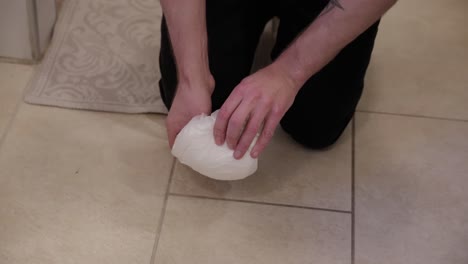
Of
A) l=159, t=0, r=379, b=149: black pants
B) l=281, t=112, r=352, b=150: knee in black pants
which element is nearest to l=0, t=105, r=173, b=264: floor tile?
l=159, t=0, r=379, b=149: black pants

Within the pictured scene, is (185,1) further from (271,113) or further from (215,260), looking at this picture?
(215,260)

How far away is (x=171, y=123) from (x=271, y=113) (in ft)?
0.52

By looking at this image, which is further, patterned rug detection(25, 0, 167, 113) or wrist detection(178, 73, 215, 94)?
patterned rug detection(25, 0, 167, 113)

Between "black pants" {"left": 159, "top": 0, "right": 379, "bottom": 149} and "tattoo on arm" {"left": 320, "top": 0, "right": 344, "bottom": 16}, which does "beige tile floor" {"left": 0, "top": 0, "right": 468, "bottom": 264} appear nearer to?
"black pants" {"left": 159, "top": 0, "right": 379, "bottom": 149}

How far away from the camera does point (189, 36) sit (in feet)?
2.79

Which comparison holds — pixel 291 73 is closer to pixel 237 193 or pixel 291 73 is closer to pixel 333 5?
pixel 333 5

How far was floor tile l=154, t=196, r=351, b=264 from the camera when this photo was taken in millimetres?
934

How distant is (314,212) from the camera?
992 mm

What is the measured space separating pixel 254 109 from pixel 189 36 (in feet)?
0.47

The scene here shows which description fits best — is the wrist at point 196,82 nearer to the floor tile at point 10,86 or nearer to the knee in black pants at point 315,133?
the knee in black pants at point 315,133

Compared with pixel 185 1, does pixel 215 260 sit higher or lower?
lower

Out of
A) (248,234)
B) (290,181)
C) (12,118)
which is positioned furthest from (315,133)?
(12,118)

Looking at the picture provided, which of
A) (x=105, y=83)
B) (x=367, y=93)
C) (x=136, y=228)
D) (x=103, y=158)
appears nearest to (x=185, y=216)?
(x=136, y=228)

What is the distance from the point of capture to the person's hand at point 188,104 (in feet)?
2.81
